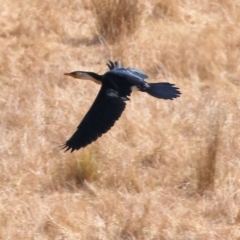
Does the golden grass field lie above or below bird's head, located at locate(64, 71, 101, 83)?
below

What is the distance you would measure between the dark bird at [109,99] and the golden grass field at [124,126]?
399 millimetres

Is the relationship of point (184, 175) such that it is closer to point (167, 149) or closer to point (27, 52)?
point (167, 149)

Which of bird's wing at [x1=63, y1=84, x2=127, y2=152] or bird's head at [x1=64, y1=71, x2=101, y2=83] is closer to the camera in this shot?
bird's wing at [x1=63, y1=84, x2=127, y2=152]

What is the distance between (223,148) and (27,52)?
156cm

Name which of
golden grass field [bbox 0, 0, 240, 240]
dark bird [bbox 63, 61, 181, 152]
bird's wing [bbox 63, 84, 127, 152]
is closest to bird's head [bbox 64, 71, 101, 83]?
dark bird [bbox 63, 61, 181, 152]

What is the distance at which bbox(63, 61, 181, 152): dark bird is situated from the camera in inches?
153

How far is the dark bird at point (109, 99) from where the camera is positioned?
3877 millimetres

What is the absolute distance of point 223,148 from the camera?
4.71m

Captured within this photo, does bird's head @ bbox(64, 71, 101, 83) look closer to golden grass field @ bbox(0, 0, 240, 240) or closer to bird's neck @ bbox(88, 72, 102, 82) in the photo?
bird's neck @ bbox(88, 72, 102, 82)

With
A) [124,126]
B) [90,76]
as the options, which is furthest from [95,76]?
[124,126]

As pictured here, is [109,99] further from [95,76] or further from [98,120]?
[95,76]

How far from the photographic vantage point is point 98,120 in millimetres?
3910

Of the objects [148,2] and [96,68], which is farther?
[148,2]

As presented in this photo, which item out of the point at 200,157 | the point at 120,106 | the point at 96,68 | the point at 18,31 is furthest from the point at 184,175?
the point at 18,31
